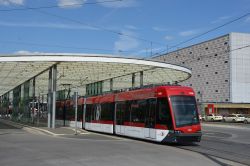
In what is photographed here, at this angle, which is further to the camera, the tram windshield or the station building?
the station building

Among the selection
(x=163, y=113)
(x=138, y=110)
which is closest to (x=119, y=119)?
(x=138, y=110)

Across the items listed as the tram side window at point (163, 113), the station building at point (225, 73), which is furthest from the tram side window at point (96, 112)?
the station building at point (225, 73)

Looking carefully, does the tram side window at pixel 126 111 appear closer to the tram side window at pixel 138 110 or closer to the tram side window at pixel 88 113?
the tram side window at pixel 138 110

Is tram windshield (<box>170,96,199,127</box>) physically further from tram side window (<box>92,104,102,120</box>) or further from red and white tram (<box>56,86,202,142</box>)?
tram side window (<box>92,104,102,120</box>)

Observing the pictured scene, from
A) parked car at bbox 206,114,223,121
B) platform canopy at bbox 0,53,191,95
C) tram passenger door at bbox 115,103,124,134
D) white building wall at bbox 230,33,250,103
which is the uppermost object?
white building wall at bbox 230,33,250,103

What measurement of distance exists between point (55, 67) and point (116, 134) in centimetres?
1070

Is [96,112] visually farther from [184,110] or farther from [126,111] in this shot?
[184,110]

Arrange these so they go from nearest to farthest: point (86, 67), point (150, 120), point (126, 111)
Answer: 1. point (150, 120)
2. point (126, 111)
3. point (86, 67)

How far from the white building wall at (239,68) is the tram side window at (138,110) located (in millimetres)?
80391

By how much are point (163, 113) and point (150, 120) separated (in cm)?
124

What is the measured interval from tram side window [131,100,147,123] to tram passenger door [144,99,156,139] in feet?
1.62

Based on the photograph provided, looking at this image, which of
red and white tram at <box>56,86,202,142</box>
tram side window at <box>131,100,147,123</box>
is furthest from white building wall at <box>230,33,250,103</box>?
tram side window at <box>131,100,147,123</box>

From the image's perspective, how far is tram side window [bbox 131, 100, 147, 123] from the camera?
73.9 ft

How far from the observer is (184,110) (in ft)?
67.0
